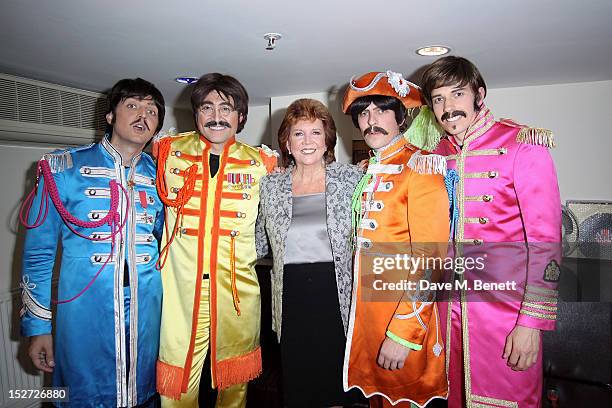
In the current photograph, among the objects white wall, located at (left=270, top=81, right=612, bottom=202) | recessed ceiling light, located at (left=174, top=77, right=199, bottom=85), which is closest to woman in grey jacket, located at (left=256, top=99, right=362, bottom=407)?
recessed ceiling light, located at (left=174, top=77, right=199, bottom=85)

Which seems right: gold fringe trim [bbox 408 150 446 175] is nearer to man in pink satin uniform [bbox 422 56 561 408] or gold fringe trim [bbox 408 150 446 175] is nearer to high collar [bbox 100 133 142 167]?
man in pink satin uniform [bbox 422 56 561 408]

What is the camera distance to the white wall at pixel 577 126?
3229 mm

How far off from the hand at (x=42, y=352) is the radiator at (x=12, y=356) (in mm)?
1340

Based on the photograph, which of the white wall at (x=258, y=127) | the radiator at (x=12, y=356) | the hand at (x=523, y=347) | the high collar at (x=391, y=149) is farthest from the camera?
the white wall at (x=258, y=127)

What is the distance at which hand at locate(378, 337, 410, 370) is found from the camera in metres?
1.54

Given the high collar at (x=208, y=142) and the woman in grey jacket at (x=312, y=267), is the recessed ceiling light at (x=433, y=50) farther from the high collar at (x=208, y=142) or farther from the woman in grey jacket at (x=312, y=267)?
the high collar at (x=208, y=142)

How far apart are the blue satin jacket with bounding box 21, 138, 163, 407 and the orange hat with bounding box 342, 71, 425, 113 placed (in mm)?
1076

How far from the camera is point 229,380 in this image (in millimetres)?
1867

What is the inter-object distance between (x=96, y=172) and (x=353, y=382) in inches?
55.0

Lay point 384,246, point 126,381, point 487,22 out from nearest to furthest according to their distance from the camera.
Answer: point 384,246 < point 126,381 < point 487,22

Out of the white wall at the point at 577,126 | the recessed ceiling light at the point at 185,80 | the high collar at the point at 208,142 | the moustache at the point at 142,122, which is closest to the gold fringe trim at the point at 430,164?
the high collar at the point at 208,142

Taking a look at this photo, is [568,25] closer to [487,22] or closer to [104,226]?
[487,22]

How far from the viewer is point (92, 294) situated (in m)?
1.77

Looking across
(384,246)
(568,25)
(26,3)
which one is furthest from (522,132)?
(26,3)
